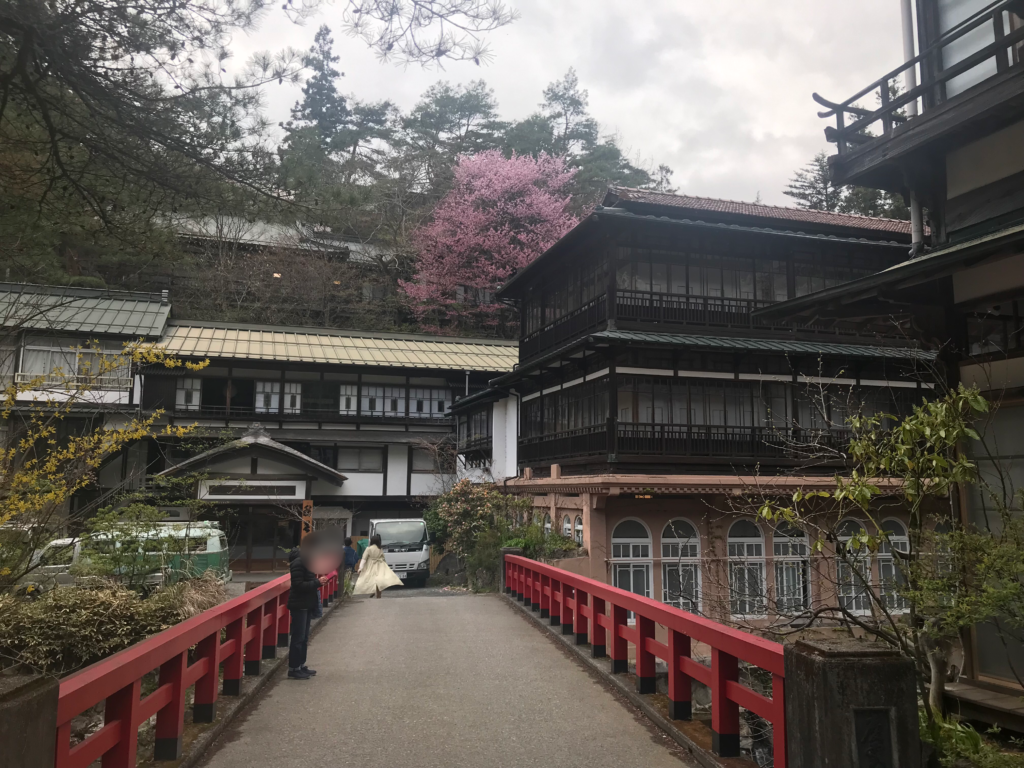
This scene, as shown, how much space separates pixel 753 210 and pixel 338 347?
18.5 meters

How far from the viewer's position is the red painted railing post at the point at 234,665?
294 inches

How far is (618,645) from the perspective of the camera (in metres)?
8.42

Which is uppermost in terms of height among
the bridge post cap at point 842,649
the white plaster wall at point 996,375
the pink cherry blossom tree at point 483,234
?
the pink cherry blossom tree at point 483,234

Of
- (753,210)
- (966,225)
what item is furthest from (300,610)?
(753,210)

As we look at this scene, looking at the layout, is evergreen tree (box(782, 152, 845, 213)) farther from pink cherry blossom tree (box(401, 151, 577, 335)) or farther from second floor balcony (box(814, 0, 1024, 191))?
second floor balcony (box(814, 0, 1024, 191))

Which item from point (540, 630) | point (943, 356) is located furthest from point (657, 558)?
point (943, 356)

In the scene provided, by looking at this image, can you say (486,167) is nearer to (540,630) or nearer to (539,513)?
(539,513)

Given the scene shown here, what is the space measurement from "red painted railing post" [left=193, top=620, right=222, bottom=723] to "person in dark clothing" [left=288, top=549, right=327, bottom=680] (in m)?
1.83

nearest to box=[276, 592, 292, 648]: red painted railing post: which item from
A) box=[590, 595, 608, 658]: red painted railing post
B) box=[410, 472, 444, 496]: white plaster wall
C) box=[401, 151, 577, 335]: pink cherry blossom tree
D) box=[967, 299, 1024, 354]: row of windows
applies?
box=[590, 595, 608, 658]: red painted railing post

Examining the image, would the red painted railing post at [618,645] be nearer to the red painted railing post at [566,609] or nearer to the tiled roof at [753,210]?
the red painted railing post at [566,609]

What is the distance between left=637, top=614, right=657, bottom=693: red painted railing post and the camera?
7488mm

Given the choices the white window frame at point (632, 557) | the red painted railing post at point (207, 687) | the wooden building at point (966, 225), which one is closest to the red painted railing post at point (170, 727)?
the red painted railing post at point (207, 687)

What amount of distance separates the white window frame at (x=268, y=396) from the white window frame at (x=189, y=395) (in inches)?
86.3

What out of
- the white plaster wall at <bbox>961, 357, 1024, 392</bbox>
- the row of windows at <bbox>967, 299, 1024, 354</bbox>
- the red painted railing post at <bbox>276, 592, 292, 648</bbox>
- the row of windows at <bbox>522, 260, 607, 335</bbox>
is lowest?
the red painted railing post at <bbox>276, 592, 292, 648</bbox>
